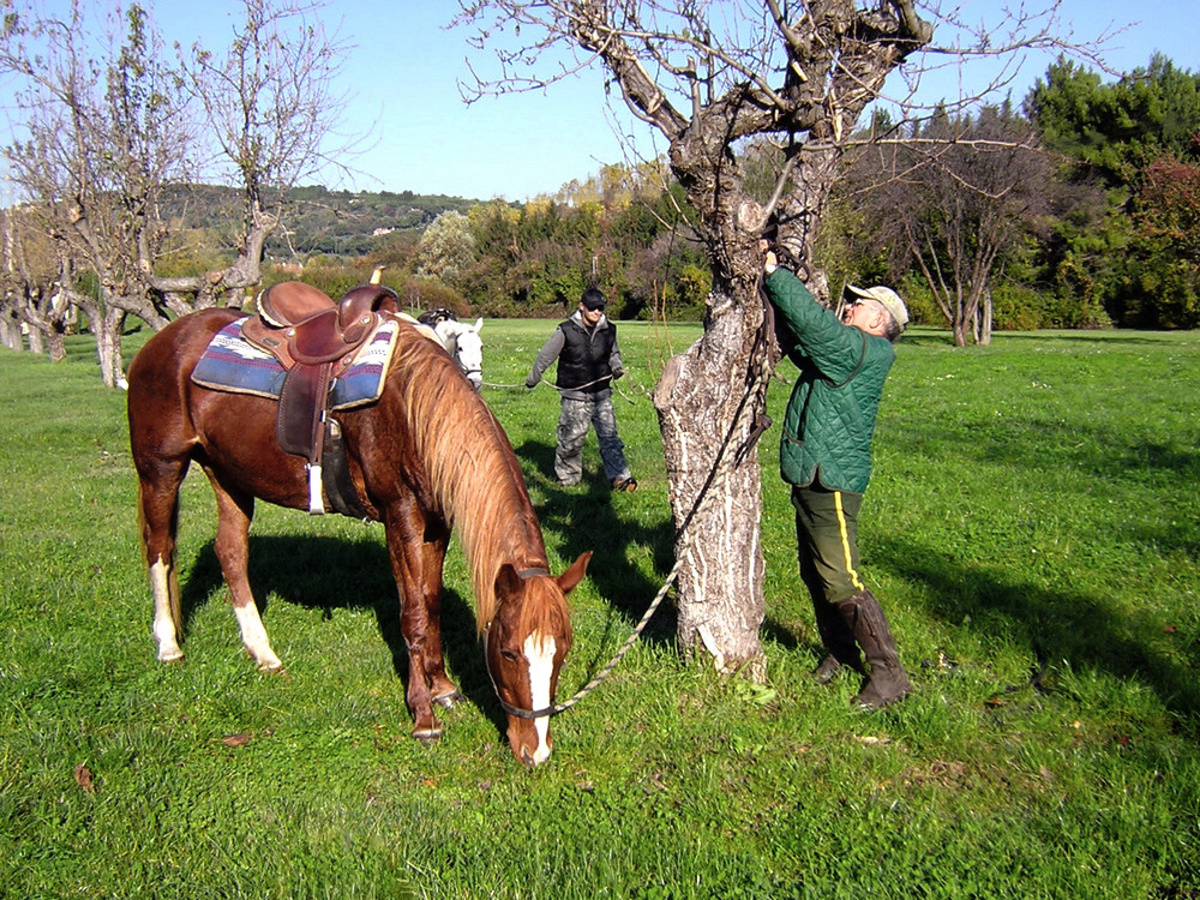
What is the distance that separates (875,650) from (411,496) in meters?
2.41

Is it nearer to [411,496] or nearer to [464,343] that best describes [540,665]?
[411,496]

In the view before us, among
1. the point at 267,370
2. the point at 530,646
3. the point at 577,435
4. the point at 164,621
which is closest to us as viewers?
the point at 530,646

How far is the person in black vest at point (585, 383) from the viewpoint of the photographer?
9383mm

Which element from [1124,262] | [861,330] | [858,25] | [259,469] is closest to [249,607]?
[259,469]

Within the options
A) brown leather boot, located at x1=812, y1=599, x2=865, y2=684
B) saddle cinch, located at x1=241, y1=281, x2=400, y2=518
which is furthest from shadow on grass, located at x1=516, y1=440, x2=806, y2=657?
saddle cinch, located at x1=241, y1=281, x2=400, y2=518

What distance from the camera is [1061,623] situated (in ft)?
16.7

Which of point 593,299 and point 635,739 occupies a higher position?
point 593,299

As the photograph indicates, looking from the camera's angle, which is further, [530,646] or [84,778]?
[84,778]

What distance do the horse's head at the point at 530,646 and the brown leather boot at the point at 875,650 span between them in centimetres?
144

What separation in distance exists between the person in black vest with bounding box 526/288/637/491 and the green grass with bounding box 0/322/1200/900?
1.94 m

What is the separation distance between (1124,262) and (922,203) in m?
15.2

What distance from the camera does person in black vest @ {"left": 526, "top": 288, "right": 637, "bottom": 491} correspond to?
938 cm

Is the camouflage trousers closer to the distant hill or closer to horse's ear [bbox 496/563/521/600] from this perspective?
the distant hill

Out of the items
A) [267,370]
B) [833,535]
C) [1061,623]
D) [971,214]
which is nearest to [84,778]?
[267,370]
